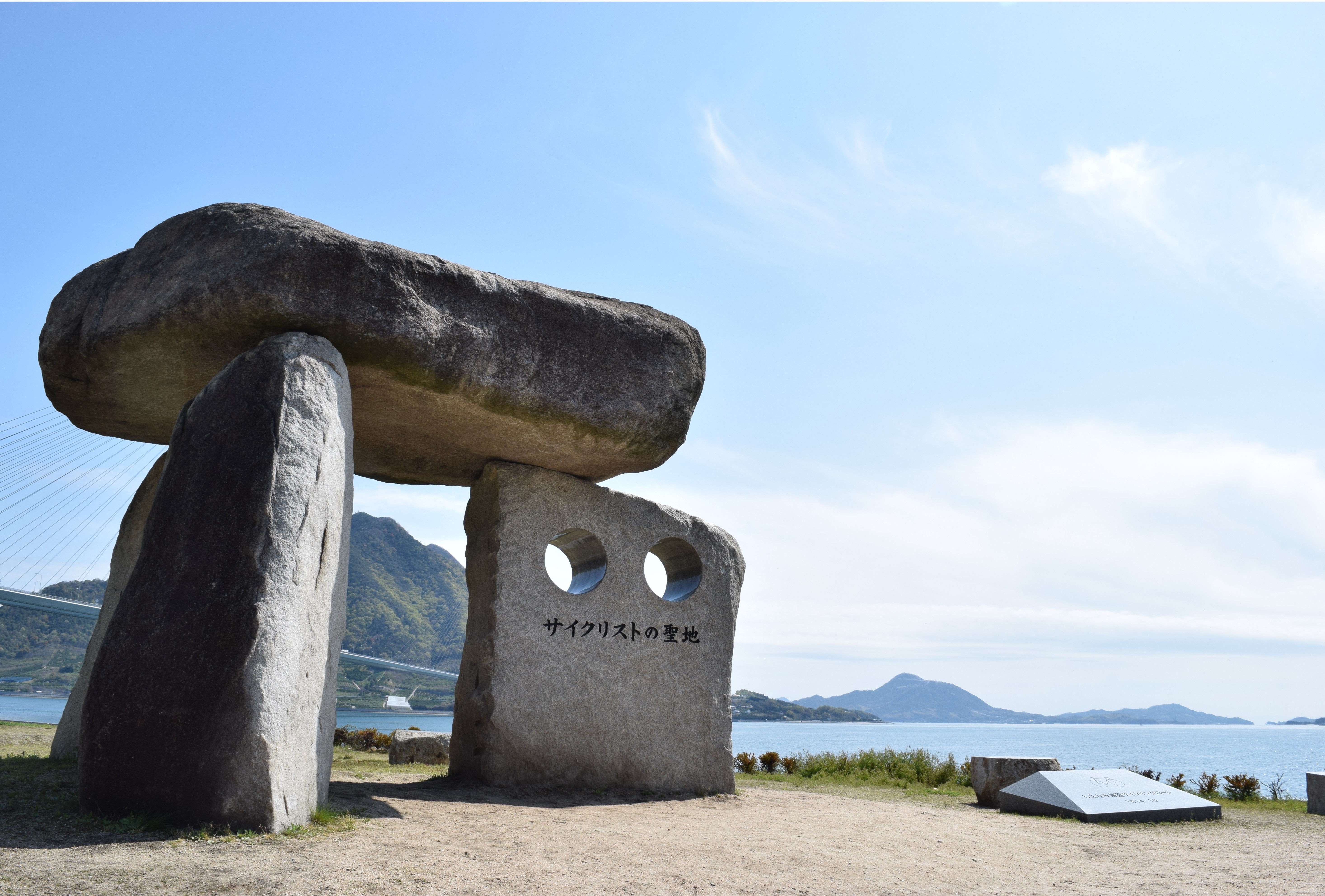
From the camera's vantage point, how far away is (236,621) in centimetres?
443

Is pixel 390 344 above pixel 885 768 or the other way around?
above

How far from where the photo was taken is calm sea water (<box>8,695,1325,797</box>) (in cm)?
2052

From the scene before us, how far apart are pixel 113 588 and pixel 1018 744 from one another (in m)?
50.5

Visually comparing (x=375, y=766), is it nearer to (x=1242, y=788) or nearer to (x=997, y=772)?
(x=997, y=772)

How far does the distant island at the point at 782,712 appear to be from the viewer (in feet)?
144

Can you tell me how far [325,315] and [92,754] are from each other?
2880mm

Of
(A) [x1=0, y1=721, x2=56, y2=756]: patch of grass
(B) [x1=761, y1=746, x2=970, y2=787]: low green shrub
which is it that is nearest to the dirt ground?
(B) [x1=761, y1=746, x2=970, y2=787]: low green shrub

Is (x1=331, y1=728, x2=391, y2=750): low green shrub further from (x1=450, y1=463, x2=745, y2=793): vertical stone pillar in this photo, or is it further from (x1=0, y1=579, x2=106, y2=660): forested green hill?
(x1=0, y1=579, x2=106, y2=660): forested green hill

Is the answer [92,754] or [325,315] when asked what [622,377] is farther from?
[92,754]

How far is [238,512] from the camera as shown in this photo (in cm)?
472

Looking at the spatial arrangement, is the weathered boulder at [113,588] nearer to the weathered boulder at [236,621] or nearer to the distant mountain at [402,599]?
the weathered boulder at [236,621]

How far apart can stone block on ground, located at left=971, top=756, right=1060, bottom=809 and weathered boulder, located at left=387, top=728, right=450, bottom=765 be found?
5834mm

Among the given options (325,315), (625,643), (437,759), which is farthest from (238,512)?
(437,759)

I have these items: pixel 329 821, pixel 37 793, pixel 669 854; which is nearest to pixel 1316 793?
pixel 669 854
